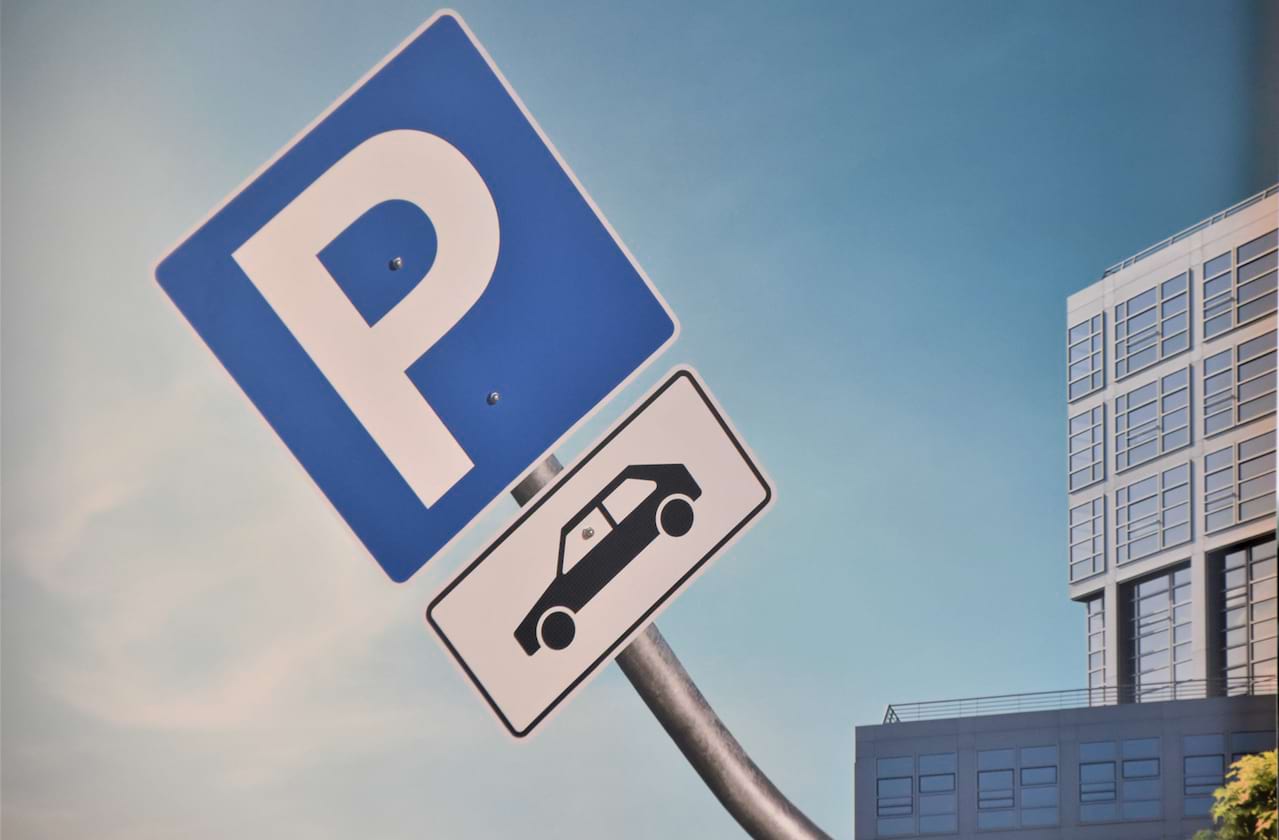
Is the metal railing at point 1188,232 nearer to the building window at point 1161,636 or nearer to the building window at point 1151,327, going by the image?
the building window at point 1151,327

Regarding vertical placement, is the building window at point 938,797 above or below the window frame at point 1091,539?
below

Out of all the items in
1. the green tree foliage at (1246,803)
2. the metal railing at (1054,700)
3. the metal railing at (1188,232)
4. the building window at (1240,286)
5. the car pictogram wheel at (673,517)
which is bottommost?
the green tree foliage at (1246,803)

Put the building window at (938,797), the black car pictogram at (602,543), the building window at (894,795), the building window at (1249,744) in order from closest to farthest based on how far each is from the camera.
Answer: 1. the black car pictogram at (602,543)
2. the building window at (1249,744)
3. the building window at (894,795)
4. the building window at (938,797)

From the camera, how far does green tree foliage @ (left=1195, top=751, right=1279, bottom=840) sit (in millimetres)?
3070

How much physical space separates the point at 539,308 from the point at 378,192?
1.24ft

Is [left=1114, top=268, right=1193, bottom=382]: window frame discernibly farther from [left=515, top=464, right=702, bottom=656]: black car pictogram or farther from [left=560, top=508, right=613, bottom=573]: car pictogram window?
[left=560, top=508, right=613, bottom=573]: car pictogram window

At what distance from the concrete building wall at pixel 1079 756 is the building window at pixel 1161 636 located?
52 mm

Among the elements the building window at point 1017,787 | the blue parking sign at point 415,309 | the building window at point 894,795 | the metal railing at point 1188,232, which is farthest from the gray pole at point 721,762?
the metal railing at point 1188,232

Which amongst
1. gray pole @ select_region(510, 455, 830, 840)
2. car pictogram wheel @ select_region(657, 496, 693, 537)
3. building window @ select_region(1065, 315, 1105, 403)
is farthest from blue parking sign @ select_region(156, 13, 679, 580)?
building window @ select_region(1065, 315, 1105, 403)

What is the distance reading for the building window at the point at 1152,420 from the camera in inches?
130

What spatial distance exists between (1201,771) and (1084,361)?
0.84 metres

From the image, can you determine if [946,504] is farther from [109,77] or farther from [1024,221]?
[109,77]

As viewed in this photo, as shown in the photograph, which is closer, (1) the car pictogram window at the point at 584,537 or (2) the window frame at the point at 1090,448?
(1) the car pictogram window at the point at 584,537

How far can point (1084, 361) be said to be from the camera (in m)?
3.36
